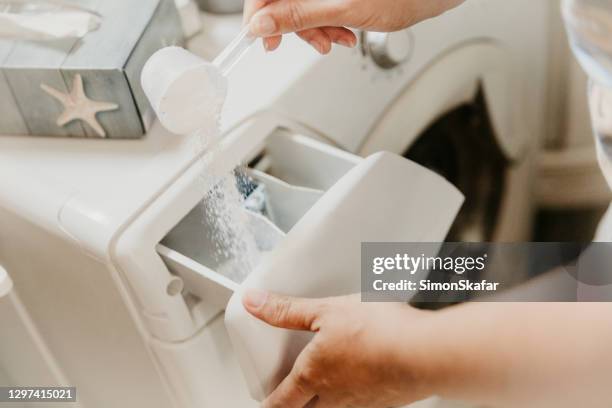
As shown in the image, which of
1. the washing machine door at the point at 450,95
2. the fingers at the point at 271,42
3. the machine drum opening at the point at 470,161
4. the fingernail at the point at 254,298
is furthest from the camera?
the machine drum opening at the point at 470,161

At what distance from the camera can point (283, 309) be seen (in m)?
0.50

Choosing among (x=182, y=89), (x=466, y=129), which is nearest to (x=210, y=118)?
(x=182, y=89)

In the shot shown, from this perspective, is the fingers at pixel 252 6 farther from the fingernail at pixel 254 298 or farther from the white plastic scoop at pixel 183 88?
the fingernail at pixel 254 298

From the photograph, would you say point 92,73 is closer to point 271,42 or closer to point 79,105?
point 79,105

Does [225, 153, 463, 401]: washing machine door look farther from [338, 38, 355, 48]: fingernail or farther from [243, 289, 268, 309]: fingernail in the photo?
[338, 38, 355, 48]: fingernail

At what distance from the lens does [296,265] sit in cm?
52

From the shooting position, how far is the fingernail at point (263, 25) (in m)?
0.55

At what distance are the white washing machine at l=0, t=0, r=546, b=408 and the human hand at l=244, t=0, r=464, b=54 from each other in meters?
0.04

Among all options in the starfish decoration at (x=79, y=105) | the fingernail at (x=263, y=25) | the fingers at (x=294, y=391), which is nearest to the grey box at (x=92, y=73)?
the starfish decoration at (x=79, y=105)

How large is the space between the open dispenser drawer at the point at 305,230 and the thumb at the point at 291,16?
0.33ft

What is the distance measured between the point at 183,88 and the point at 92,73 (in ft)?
0.31

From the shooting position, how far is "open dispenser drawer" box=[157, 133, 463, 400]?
515 mm

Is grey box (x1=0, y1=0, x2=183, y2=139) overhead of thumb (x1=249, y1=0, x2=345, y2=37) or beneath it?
beneath

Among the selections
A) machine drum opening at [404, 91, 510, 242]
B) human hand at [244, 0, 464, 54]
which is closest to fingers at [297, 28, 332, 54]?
human hand at [244, 0, 464, 54]
